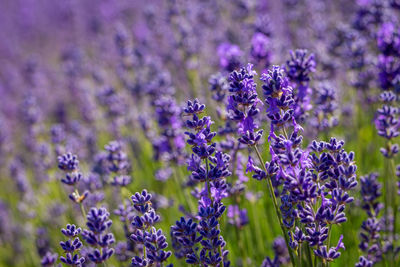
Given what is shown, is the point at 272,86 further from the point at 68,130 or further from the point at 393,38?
the point at 68,130

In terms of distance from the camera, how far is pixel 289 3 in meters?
5.96

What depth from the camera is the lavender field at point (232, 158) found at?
1857 millimetres

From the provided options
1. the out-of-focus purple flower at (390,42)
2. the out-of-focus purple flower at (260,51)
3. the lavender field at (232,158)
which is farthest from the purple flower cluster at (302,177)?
the out-of-focus purple flower at (260,51)

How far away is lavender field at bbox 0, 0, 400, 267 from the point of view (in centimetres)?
186

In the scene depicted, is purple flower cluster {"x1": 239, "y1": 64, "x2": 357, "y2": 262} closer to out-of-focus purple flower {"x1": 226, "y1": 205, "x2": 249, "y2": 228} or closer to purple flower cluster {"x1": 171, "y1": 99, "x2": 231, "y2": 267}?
purple flower cluster {"x1": 171, "y1": 99, "x2": 231, "y2": 267}

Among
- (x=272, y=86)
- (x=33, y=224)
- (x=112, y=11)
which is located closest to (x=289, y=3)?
(x=272, y=86)

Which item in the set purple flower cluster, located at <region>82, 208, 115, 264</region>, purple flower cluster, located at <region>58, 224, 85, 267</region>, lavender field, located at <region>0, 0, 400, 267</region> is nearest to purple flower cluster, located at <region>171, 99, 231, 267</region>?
lavender field, located at <region>0, 0, 400, 267</region>

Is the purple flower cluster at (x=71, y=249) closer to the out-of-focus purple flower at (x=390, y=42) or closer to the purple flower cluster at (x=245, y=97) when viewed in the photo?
the purple flower cluster at (x=245, y=97)

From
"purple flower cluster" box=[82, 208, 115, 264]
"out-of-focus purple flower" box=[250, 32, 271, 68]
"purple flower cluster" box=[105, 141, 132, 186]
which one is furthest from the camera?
"out-of-focus purple flower" box=[250, 32, 271, 68]

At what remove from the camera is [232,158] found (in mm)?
2809

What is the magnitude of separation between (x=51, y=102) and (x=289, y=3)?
7.63 m

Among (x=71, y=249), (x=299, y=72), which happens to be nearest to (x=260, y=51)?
(x=299, y=72)

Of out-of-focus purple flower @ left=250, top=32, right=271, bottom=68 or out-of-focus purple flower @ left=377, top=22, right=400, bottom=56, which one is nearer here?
out-of-focus purple flower @ left=377, top=22, right=400, bottom=56

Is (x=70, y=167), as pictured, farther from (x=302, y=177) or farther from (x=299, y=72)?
→ (x=299, y=72)
